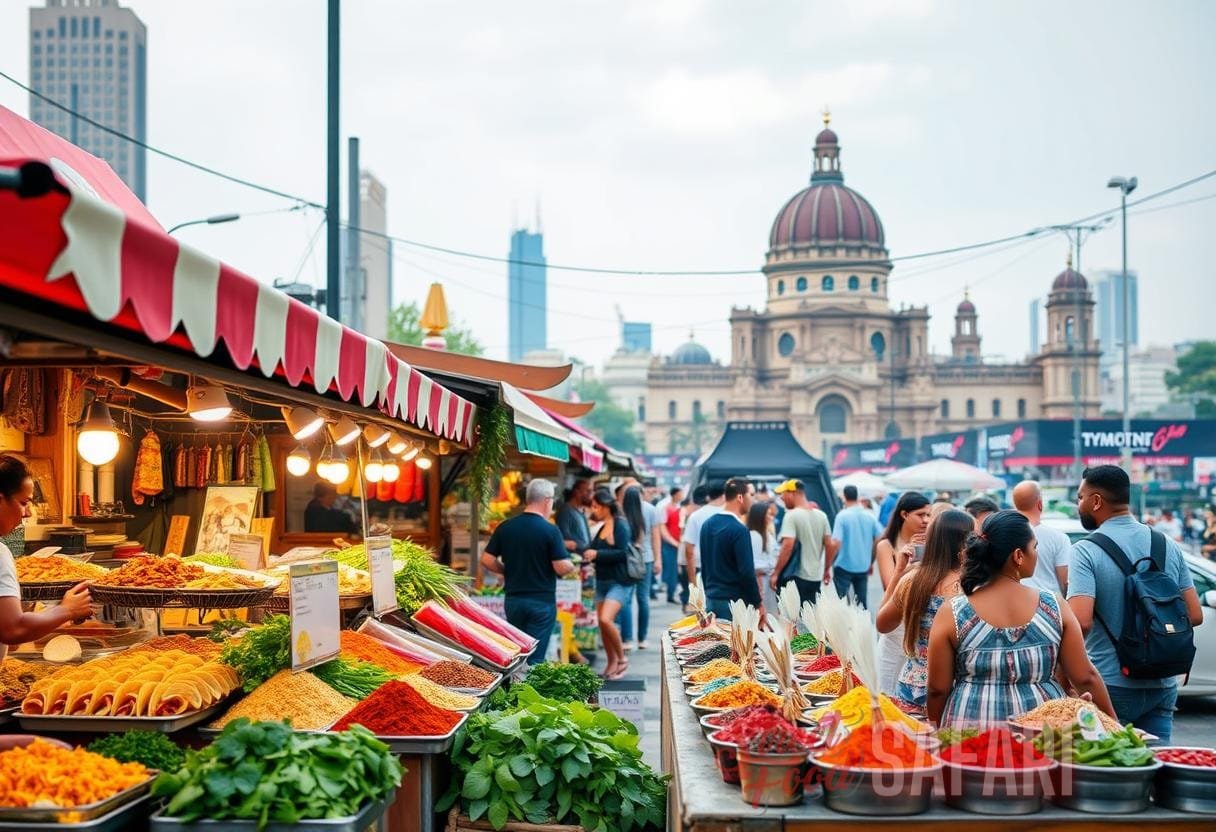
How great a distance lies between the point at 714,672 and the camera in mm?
6223

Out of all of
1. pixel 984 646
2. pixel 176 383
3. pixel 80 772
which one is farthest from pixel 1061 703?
pixel 176 383

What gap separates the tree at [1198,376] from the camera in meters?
111

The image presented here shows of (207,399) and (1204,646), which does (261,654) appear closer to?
(207,399)

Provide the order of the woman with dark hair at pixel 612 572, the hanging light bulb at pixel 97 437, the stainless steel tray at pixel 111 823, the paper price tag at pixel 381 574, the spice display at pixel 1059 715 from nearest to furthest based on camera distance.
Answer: the stainless steel tray at pixel 111 823, the spice display at pixel 1059 715, the hanging light bulb at pixel 97 437, the paper price tag at pixel 381 574, the woman with dark hair at pixel 612 572

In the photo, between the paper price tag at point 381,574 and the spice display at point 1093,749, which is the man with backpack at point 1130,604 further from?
the paper price tag at point 381,574

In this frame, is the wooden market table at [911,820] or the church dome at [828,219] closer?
the wooden market table at [911,820]

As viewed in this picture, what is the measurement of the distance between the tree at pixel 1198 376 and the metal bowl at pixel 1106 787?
117 meters

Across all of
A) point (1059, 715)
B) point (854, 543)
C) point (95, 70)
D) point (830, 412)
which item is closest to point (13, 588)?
point (1059, 715)

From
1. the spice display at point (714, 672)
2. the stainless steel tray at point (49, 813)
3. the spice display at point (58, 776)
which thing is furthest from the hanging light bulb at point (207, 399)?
the stainless steel tray at point (49, 813)

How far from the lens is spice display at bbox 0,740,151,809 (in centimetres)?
374

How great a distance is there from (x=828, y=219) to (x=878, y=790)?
4408 inches

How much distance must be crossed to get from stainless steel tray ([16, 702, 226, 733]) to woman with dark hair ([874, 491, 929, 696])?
3373 mm

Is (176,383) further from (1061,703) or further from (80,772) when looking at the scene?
(1061,703)

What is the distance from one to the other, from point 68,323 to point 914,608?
3702 mm
